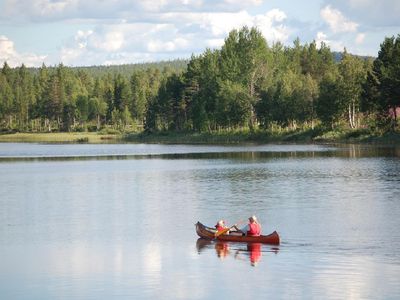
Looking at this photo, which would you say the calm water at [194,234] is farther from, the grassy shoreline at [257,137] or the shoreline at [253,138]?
the grassy shoreline at [257,137]

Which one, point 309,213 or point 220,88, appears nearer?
point 309,213

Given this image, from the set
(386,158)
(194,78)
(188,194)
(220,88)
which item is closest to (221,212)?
(188,194)

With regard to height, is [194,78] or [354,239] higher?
[194,78]

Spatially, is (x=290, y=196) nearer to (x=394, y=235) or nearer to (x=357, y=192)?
(x=357, y=192)

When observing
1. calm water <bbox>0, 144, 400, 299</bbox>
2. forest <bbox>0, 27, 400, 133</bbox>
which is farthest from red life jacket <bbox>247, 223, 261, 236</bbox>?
forest <bbox>0, 27, 400, 133</bbox>

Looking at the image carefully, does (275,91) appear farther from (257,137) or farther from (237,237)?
(237,237)

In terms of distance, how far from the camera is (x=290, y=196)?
5525cm

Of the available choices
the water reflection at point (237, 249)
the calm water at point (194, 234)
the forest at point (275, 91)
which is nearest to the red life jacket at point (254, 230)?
the water reflection at point (237, 249)

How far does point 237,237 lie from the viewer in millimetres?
37375

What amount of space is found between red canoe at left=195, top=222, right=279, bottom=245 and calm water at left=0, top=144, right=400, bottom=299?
15.8 inches

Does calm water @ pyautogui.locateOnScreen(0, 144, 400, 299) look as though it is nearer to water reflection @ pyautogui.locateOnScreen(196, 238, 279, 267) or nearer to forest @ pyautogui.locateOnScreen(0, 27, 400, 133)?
water reflection @ pyautogui.locateOnScreen(196, 238, 279, 267)

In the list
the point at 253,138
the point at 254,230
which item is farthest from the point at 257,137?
the point at 254,230

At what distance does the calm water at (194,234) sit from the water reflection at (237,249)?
0.05 meters

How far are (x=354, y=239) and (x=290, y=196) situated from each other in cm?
1857
